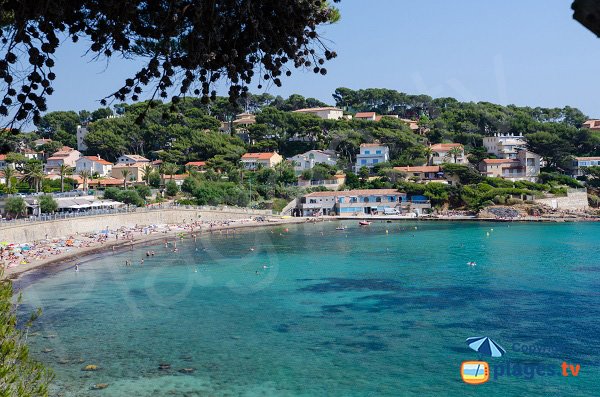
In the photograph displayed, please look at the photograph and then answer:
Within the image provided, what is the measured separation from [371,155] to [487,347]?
61.1m

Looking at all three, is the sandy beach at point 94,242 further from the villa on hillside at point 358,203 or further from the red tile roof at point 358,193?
the red tile roof at point 358,193

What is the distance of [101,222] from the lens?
5106cm

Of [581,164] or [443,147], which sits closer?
[581,164]

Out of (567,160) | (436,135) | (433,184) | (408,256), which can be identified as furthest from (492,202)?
(408,256)

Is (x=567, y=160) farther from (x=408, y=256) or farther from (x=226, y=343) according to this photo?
Result: (x=226, y=343)

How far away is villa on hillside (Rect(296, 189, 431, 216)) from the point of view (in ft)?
226

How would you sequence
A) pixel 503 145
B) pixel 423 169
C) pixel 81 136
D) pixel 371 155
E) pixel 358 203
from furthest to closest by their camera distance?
1. pixel 81 136
2. pixel 503 145
3. pixel 371 155
4. pixel 423 169
5. pixel 358 203

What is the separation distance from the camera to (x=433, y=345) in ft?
63.9

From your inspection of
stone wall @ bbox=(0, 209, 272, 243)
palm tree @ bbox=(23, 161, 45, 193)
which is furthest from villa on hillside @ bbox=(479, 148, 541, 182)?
palm tree @ bbox=(23, 161, 45, 193)

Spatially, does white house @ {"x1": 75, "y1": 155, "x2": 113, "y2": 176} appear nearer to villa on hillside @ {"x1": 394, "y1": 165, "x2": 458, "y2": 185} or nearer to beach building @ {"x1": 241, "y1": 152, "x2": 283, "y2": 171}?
beach building @ {"x1": 241, "y1": 152, "x2": 283, "y2": 171}

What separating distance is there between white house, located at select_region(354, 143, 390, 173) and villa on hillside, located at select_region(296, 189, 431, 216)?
31.8 feet

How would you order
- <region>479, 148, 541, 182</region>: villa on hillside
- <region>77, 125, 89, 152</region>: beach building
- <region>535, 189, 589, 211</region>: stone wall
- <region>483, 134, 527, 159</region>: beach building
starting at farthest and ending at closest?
<region>77, 125, 89, 152</region>: beach building, <region>483, 134, 527, 159</region>: beach building, <region>479, 148, 541, 182</region>: villa on hillside, <region>535, 189, 589, 211</region>: stone wall

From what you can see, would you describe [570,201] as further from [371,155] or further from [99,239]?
[99,239]

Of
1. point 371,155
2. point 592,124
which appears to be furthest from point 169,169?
point 592,124
